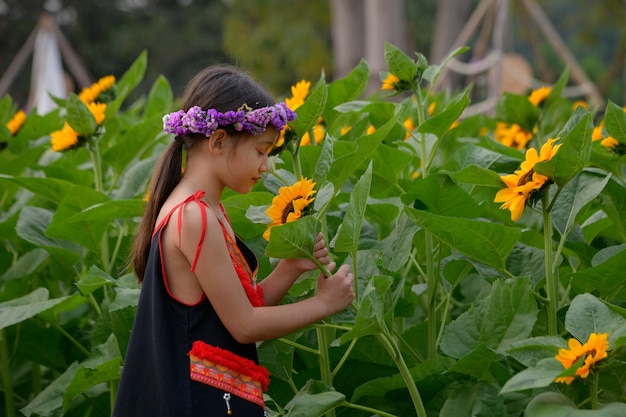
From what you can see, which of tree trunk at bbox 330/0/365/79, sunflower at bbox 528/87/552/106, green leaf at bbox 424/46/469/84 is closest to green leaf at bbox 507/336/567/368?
green leaf at bbox 424/46/469/84

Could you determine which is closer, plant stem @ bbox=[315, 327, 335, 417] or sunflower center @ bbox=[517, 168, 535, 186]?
sunflower center @ bbox=[517, 168, 535, 186]

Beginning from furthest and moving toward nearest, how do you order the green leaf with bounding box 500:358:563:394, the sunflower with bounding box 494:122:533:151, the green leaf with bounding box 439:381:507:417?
the sunflower with bounding box 494:122:533:151 < the green leaf with bounding box 439:381:507:417 < the green leaf with bounding box 500:358:563:394

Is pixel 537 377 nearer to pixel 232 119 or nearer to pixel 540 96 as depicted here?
pixel 232 119

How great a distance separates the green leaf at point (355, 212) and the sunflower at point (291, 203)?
68 mm

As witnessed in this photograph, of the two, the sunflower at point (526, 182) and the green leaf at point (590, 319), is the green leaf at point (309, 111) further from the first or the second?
the green leaf at point (590, 319)

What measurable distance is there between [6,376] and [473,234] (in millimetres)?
1333

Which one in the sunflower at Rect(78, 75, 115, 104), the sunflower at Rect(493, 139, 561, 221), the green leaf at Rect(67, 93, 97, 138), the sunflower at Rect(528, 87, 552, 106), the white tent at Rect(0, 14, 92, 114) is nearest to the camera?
the sunflower at Rect(493, 139, 561, 221)

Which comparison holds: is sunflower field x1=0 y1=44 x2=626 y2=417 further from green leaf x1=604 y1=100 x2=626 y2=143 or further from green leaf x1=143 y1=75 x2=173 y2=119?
green leaf x1=143 y1=75 x2=173 y2=119

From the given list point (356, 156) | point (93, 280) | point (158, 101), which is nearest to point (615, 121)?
point (356, 156)

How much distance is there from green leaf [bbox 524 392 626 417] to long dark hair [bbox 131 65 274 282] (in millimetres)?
699

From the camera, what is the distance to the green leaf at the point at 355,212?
5.53 ft

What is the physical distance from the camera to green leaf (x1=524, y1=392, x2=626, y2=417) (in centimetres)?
146

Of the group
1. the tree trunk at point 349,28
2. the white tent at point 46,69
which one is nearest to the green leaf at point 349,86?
the white tent at point 46,69

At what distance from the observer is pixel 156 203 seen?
188 cm
